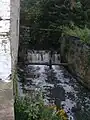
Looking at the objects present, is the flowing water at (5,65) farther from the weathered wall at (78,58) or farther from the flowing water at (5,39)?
the weathered wall at (78,58)

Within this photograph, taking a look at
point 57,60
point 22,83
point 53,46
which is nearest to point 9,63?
point 22,83

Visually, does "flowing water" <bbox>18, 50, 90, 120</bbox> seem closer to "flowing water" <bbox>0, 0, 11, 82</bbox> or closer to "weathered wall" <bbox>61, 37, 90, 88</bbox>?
"weathered wall" <bbox>61, 37, 90, 88</bbox>

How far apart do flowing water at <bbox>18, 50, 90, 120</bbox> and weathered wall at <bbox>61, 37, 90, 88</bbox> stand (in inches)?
10.7

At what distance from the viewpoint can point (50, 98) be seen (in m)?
9.49

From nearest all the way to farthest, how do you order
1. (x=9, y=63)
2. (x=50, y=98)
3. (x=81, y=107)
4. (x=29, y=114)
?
(x=9, y=63) → (x=29, y=114) → (x=81, y=107) → (x=50, y=98)

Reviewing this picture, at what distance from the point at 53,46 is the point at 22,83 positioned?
736 cm

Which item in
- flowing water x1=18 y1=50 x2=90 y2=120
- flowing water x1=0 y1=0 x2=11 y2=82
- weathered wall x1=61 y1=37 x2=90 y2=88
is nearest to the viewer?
flowing water x1=0 y1=0 x2=11 y2=82

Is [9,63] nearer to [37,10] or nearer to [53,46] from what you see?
[53,46]

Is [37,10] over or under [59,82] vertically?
over

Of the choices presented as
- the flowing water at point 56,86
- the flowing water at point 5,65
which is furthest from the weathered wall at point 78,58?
the flowing water at point 5,65

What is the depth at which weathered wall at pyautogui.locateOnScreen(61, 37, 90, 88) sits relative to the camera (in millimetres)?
10930

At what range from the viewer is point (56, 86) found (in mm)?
11086

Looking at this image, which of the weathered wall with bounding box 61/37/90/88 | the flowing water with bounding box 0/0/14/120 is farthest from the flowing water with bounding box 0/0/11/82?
the weathered wall with bounding box 61/37/90/88

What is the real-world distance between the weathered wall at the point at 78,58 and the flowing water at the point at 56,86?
0.89ft
